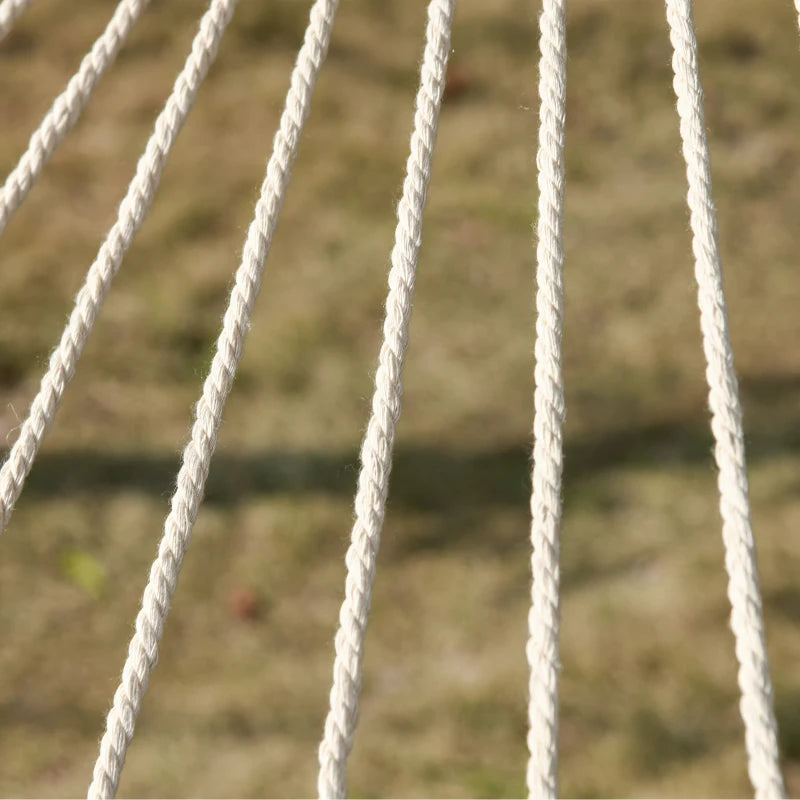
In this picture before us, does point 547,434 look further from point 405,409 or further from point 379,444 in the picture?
point 405,409

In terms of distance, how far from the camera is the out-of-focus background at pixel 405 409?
1.33 m

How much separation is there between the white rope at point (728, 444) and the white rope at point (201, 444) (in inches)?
10.8

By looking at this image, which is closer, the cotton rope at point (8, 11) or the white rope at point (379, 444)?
the white rope at point (379, 444)

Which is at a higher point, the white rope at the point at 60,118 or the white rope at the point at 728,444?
the white rope at the point at 60,118

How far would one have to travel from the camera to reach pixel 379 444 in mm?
644

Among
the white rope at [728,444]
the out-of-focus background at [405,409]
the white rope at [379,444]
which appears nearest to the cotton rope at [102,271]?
the white rope at [379,444]

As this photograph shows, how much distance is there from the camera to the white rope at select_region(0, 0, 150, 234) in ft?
2.39

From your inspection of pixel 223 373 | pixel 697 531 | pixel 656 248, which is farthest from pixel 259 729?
pixel 656 248

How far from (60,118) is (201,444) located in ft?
0.92

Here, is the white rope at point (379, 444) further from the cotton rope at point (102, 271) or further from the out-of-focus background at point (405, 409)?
the out-of-focus background at point (405, 409)

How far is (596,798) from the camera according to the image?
1267 mm

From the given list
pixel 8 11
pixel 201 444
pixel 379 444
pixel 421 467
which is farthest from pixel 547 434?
→ pixel 421 467

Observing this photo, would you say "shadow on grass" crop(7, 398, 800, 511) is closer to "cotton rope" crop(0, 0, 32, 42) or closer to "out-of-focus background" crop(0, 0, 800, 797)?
"out-of-focus background" crop(0, 0, 800, 797)

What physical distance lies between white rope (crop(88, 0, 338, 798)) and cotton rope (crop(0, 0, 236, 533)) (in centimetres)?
8
